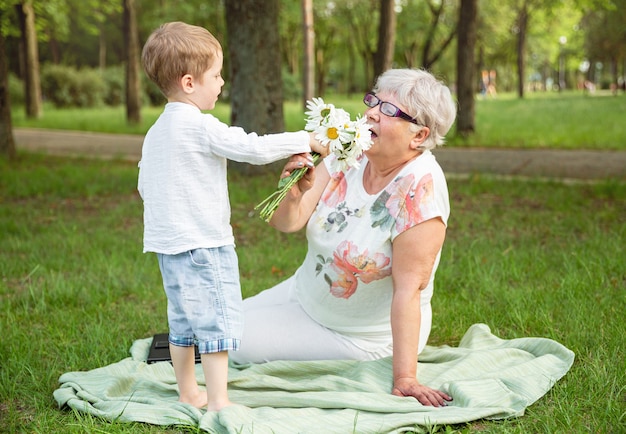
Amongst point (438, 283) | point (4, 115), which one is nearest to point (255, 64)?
point (4, 115)

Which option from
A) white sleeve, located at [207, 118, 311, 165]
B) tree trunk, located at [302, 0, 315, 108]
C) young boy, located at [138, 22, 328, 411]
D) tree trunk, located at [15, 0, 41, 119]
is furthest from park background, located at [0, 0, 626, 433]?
tree trunk, located at [15, 0, 41, 119]

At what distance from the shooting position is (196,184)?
2955mm

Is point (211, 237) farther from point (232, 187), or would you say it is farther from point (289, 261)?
point (232, 187)

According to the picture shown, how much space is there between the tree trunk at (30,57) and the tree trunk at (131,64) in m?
2.78

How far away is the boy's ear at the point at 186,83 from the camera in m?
2.86

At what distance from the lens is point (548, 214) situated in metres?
7.16

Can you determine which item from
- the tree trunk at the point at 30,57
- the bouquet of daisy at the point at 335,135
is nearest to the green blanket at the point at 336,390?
the bouquet of daisy at the point at 335,135

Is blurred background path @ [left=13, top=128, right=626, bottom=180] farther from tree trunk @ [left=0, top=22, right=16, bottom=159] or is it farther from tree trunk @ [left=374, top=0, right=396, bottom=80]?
tree trunk @ [left=374, top=0, right=396, bottom=80]

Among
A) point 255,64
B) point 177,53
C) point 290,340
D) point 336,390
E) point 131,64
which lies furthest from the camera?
point 131,64

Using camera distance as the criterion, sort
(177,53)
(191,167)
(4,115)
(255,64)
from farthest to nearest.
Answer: (4,115), (255,64), (191,167), (177,53)

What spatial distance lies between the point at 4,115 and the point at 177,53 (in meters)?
9.24

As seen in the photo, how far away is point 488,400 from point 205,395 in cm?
119

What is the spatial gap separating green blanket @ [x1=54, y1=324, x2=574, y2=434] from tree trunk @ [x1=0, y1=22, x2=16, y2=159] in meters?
8.24

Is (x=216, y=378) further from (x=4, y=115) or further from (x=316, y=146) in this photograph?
(x=4, y=115)
